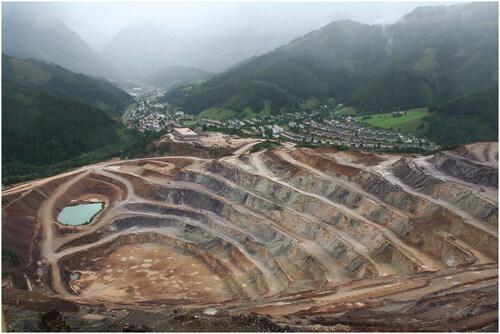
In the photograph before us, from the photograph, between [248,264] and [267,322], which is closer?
[267,322]

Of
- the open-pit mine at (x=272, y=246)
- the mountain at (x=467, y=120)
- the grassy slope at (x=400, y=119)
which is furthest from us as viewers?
the grassy slope at (x=400, y=119)

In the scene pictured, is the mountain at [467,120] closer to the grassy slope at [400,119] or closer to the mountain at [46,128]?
the grassy slope at [400,119]

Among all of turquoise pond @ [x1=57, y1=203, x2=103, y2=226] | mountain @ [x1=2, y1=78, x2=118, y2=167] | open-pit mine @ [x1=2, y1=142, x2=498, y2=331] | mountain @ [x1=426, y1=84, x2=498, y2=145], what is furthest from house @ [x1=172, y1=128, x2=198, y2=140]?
mountain @ [x1=426, y1=84, x2=498, y2=145]

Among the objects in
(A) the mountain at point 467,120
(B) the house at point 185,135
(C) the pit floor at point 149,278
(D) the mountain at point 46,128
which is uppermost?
(D) the mountain at point 46,128

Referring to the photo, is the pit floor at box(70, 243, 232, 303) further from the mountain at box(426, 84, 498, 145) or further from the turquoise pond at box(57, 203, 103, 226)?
the mountain at box(426, 84, 498, 145)

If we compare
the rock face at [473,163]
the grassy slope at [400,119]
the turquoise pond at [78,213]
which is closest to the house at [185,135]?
the turquoise pond at [78,213]

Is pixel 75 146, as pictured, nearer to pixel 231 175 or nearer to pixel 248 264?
pixel 231 175

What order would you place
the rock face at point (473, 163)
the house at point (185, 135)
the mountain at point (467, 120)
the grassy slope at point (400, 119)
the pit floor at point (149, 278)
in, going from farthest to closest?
the grassy slope at point (400, 119) → the mountain at point (467, 120) → the house at point (185, 135) → the rock face at point (473, 163) → the pit floor at point (149, 278)

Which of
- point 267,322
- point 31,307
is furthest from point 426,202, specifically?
point 31,307
